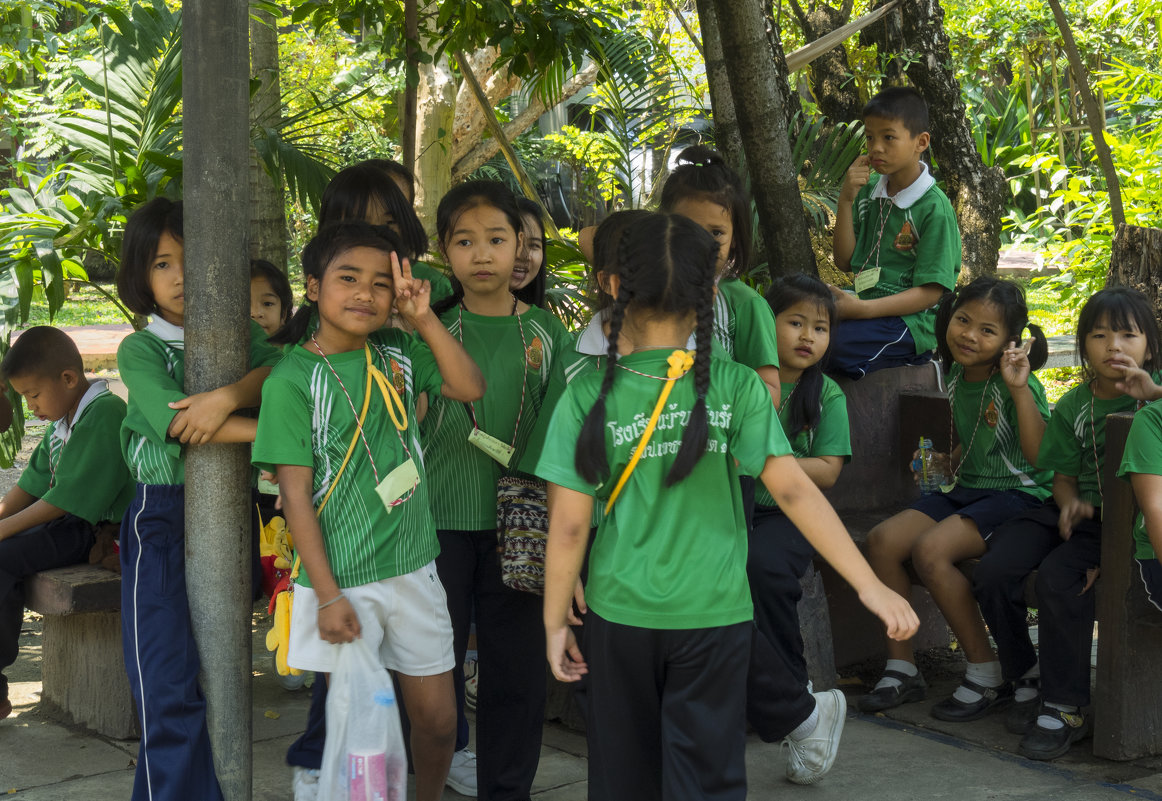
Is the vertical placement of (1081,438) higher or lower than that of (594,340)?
lower

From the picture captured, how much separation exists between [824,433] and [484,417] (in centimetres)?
122

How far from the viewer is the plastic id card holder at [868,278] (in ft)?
15.0

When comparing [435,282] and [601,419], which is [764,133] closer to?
[435,282]

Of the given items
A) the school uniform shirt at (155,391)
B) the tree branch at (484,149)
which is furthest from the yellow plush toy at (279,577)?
the tree branch at (484,149)

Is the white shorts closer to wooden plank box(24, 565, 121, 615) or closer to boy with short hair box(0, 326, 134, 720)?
wooden plank box(24, 565, 121, 615)

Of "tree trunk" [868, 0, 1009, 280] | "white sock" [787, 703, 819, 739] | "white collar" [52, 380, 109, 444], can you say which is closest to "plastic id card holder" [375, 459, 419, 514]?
"white sock" [787, 703, 819, 739]

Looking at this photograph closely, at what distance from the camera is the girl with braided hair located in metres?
2.38

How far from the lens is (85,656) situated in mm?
3793

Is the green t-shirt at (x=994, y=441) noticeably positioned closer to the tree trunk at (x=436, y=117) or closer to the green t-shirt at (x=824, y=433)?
the green t-shirt at (x=824, y=433)

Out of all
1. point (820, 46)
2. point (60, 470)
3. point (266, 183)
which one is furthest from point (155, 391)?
point (820, 46)

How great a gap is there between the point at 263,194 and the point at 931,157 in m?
4.36

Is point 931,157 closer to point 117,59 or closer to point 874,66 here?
point 874,66

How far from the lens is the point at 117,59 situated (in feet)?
16.6

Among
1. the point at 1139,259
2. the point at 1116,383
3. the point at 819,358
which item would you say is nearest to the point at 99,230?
the point at 819,358
